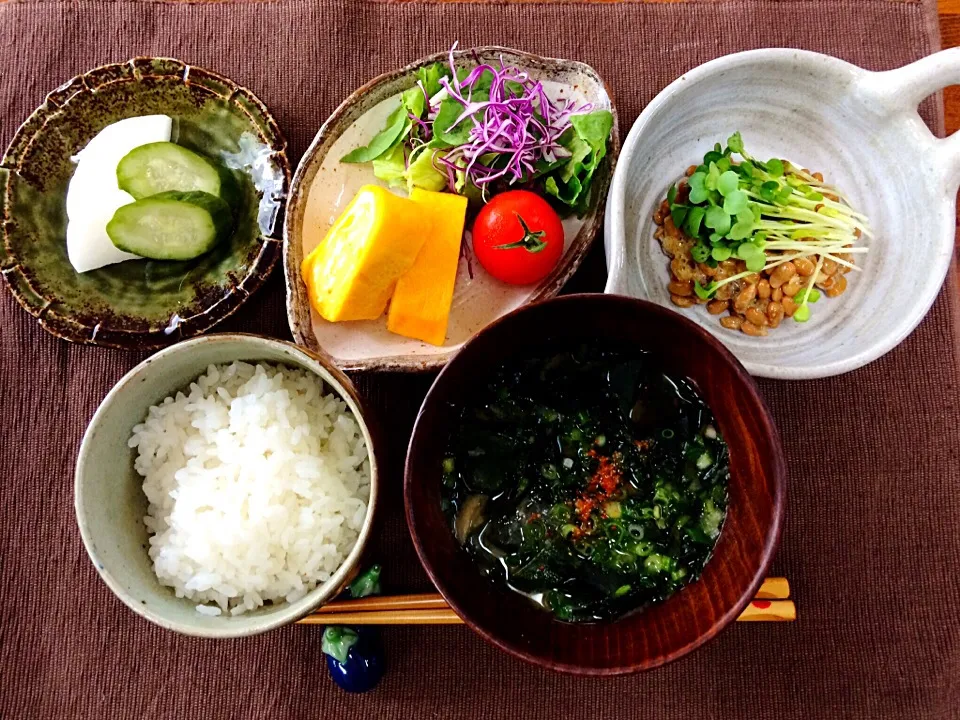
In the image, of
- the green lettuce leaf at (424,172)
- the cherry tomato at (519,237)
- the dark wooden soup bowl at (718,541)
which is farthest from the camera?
the green lettuce leaf at (424,172)

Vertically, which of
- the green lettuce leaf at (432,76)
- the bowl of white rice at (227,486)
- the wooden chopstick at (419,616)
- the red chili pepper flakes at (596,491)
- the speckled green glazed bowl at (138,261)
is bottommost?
the wooden chopstick at (419,616)

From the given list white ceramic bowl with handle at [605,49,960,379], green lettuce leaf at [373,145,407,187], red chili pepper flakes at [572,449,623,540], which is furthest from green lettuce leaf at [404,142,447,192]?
red chili pepper flakes at [572,449,623,540]

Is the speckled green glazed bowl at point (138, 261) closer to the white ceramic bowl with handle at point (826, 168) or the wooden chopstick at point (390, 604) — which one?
the wooden chopstick at point (390, 604)

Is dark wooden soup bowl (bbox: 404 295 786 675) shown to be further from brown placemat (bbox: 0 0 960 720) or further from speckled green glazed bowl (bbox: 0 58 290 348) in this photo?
speckled green glazed bowl (bbox: 0 58 290 348)

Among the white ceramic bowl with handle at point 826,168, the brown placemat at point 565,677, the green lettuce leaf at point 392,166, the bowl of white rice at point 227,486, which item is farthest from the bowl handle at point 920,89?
the bowl of white rice at point 227,486

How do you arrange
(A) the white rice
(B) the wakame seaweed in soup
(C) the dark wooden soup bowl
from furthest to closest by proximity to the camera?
(A) the white rice < (B) the wakame seaweed in soup < (C) the dark wooden soup bowl

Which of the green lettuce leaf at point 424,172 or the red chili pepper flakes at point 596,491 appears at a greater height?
the green lettuce leaf at point 424,172

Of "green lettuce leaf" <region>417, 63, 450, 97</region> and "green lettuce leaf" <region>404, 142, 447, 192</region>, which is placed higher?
"green lettuce leaf" <region>417, 63, 450, 97</region>
